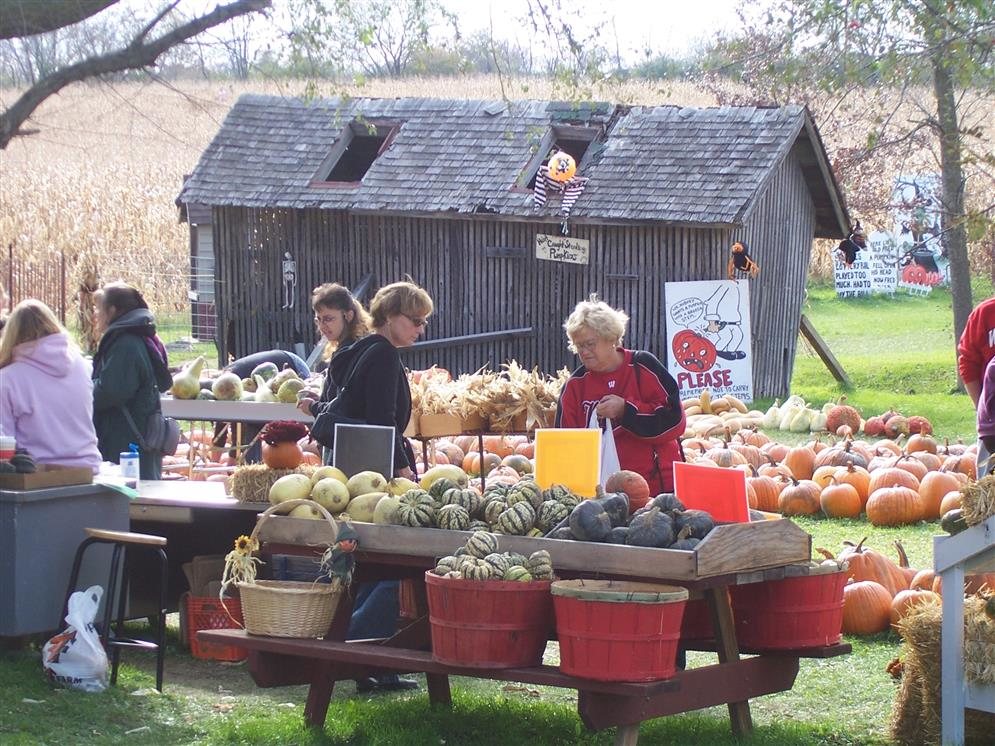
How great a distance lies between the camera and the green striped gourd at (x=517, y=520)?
5625 millimetres

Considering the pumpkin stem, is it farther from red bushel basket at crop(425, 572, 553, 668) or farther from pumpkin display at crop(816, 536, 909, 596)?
red bushel basket at crop(425, 572, 553, 668)

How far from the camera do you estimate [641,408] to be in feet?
22.3

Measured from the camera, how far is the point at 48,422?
7457 millimetres

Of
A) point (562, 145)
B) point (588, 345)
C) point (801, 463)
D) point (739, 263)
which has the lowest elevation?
point (801, 463)

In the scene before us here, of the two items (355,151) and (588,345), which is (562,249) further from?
(588,345)

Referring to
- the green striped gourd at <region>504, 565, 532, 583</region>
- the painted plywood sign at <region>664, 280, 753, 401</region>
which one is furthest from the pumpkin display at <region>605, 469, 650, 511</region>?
the painted plywood sign at <region>664, 280, 753, 401</region>

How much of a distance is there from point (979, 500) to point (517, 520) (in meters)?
1.80

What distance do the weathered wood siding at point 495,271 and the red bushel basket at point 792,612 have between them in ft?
44.9

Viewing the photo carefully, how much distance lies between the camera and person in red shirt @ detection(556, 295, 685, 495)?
6684 mm

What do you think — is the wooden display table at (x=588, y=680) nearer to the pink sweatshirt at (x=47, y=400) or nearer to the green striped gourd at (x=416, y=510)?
the green striped gourd at (x=416, y=510)

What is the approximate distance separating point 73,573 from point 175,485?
1.62 meters

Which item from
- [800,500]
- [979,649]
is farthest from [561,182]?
[979,649]

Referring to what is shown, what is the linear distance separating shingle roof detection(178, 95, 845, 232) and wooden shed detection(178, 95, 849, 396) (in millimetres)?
29

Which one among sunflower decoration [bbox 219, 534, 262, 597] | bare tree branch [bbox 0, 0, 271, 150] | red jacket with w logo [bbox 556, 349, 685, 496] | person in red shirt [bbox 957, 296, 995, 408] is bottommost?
sunflower decoration [bbox 219, 534, 262, 597]
